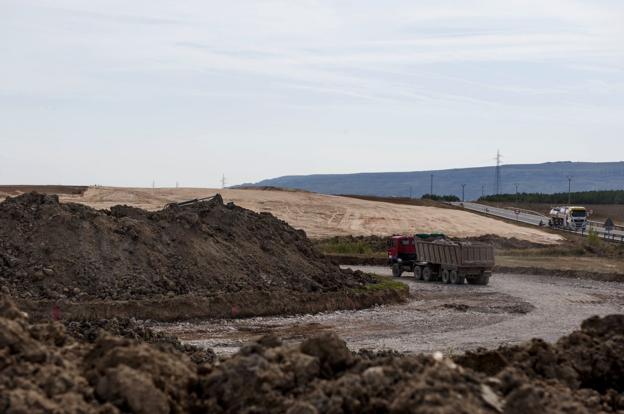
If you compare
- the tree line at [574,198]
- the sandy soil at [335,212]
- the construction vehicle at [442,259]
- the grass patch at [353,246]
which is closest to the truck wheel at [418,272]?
the construction vehicle at [442,259]

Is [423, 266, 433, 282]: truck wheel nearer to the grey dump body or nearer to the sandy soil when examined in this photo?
the grey dump body

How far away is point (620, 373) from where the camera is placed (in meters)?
12.1

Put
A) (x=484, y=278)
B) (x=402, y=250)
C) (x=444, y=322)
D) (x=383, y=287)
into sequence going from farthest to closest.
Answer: (x=402, y=250), (x=484, y=278), (x=383, y=287), (x=444, y=322)

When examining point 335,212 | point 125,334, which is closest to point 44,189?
point 335,212

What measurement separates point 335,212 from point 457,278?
3996 centimetres

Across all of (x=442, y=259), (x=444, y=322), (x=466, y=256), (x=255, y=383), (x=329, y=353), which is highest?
(x=329, y=353)

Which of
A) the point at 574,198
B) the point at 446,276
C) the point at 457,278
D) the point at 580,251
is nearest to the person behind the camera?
the point at 457,278

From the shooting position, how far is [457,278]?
44094 millimetres

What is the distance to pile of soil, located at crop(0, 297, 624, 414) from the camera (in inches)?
343

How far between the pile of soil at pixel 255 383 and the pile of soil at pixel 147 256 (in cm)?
1922

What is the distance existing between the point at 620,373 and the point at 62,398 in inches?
277

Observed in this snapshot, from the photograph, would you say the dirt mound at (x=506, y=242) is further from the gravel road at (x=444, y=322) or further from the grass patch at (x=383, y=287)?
the grass patch at (x=383, y=287)

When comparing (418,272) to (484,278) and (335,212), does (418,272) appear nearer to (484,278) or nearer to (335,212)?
(484,278)

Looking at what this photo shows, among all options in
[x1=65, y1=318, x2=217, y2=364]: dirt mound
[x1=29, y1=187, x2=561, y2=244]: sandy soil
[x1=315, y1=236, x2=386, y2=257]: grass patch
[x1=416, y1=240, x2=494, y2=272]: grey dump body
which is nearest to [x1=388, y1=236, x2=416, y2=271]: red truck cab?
[x1=416, y1=240, x2=494, y2=272]: grey dump body
